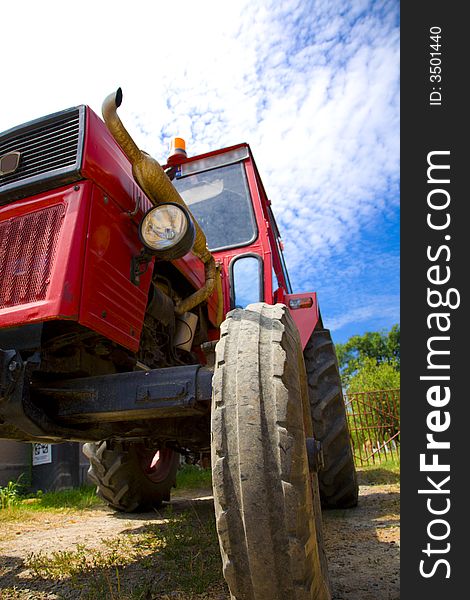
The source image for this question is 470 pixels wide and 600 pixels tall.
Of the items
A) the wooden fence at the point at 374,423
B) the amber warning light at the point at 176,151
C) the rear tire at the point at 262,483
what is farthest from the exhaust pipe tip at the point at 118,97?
the wooden fence at the point at 374,423

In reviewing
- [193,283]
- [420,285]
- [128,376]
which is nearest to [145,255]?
[128,376]

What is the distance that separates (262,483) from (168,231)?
1.17 m

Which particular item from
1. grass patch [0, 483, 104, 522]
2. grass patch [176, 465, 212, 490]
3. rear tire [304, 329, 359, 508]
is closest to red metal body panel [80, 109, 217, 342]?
rear tire [304, 329, 359, 508]

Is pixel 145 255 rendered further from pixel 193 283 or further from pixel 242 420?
pixel 242 420

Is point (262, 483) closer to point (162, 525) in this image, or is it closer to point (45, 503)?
point (162, 525)

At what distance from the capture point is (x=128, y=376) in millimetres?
2020

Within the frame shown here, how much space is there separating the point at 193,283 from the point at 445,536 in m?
1.90

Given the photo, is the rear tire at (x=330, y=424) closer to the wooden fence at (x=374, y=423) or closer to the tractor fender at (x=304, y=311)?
the tractor fender at (x=304, y=311)

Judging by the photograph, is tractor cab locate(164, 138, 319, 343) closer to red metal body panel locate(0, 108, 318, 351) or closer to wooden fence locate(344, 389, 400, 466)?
red metal body panel locate(0, 108, 318, 351)

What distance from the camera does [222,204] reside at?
13.5ft

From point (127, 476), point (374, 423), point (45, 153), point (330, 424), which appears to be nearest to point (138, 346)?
point (45, 153)

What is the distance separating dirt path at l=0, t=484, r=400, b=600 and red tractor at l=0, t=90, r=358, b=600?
58 centimetres

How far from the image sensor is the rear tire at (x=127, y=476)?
402 cm

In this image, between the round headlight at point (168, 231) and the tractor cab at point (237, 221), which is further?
the tractor cab at point (237, 221)
